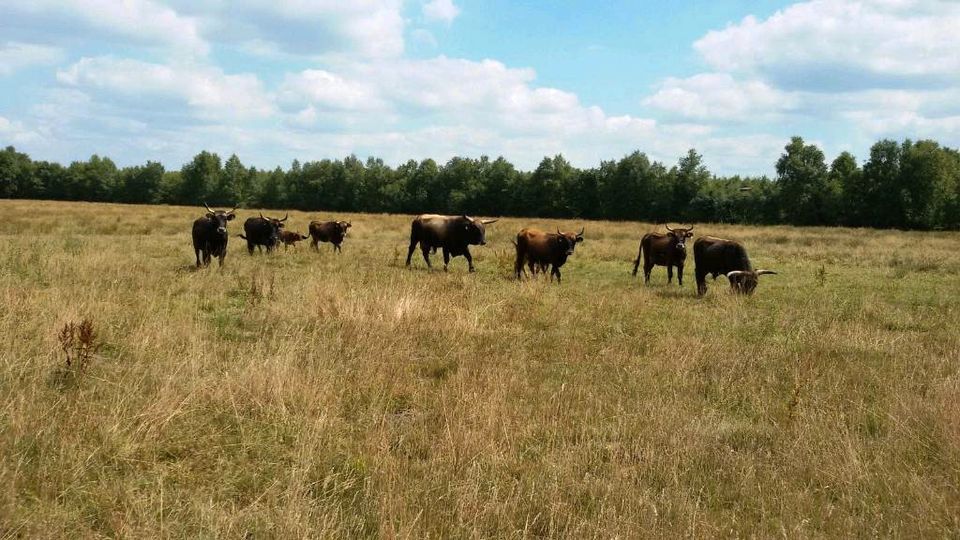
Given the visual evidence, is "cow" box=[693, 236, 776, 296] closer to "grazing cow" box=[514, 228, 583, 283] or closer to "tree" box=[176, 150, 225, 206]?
"grazing cow" box=[514, 228, 583, 283]

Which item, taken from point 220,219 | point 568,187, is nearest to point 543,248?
point 220,219

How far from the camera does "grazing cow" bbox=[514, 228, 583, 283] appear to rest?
18328 millimetres

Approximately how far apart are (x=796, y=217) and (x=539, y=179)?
119 feet

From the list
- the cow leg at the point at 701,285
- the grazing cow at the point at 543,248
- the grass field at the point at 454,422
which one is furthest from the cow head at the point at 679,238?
the grass field at the point at 454,422

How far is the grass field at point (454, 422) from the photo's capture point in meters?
3.75

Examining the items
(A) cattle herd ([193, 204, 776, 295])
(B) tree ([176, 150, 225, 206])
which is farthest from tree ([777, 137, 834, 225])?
(B) tree ([176, 150, 225, 206])

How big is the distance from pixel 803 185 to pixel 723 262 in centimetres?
6277

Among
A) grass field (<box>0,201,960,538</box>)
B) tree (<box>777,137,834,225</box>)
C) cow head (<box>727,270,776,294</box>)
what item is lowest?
grass field (<box>0,201,960,538</box>)

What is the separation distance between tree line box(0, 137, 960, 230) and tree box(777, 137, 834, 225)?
13cm

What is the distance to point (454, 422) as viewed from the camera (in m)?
5.07

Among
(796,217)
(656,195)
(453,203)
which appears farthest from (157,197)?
(796,217)

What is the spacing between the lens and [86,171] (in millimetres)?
113875

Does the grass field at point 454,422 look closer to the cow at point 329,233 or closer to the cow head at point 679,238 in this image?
the cow head at point 679,238

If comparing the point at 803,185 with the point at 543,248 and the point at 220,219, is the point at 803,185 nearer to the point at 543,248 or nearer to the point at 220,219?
the point at 543,248
